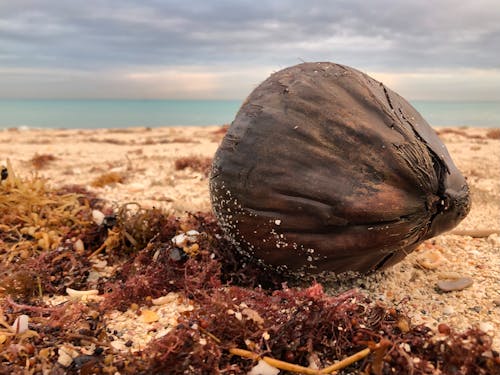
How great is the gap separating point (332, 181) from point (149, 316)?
1.14 metres

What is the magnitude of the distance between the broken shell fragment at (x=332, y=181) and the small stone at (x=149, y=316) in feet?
1.92

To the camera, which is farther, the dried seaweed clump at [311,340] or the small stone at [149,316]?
the small stone at [149,316]

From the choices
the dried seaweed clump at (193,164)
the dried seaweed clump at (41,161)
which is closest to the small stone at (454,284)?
the dried seaweed clump at (193,164)

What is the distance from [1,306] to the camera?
240 centimetres

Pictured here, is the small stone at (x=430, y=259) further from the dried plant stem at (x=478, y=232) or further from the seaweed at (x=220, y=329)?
the seaweed at (x=220, y=329)

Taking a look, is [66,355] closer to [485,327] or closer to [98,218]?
[98,218]

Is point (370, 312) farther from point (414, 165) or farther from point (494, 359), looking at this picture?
point (414, 165)

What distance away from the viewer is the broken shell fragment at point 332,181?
2271 millimetres

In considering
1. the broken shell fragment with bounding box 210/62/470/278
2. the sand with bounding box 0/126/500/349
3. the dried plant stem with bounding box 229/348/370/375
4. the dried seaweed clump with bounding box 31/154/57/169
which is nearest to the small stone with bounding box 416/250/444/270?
the sand with bounding box 0/126/500/349

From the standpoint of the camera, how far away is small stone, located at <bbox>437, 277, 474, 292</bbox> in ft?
8.63

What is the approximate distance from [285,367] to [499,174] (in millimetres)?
5699

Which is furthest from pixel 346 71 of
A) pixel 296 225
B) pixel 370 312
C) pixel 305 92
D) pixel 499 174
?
pixel 499 174

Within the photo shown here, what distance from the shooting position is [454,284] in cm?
266

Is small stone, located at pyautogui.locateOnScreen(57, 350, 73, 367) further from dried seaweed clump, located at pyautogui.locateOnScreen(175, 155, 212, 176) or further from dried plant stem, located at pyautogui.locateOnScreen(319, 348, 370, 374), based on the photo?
dried seaweed clump, located at pyautogui.locateOnScreen(175, 155, 212, 176)
